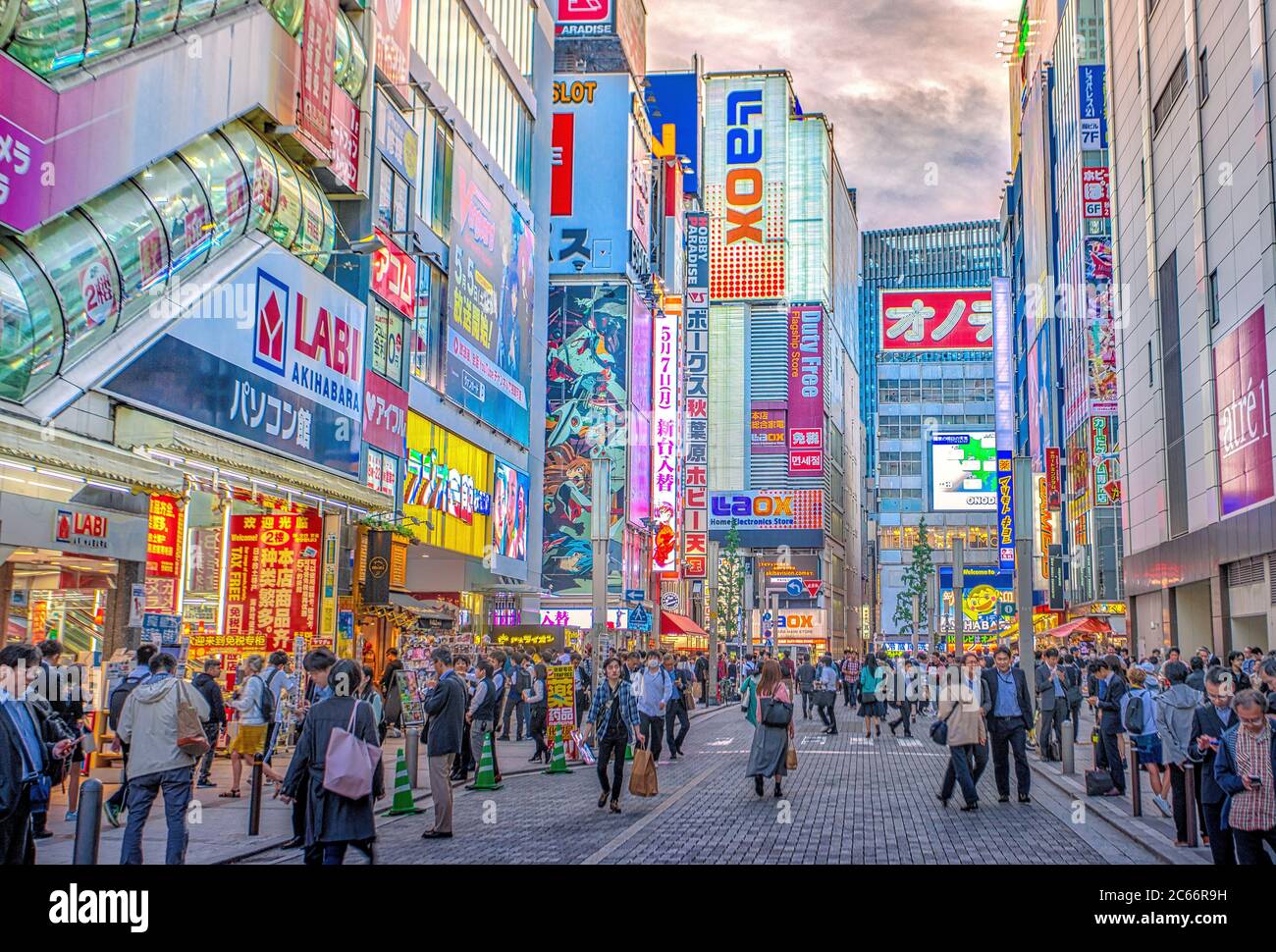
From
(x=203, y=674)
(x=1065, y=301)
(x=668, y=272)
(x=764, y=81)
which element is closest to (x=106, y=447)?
(x=203, y=674)

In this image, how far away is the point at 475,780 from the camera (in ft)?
59.8

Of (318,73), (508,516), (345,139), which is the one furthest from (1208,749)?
(508,516)

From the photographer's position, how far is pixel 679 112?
92625 mm

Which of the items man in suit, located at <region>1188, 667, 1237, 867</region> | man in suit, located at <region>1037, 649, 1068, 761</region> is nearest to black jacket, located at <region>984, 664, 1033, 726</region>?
man in suit, located at <region>1188, 667, 1237, 867</region>

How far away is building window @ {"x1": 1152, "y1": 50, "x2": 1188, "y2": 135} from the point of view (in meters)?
35.1

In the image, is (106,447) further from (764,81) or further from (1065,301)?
(764,81)

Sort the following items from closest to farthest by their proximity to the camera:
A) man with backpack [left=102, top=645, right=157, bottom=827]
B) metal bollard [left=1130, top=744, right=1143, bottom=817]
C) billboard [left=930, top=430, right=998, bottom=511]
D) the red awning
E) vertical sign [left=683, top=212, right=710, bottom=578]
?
man with backpack [left=102, top=645, right=157, bottom=827], metal bollard [left=1130, top=744, right=1143, bottom=817], the red awning, vertical sign [left=683, top=212, right=710, bottom=578], billboard [left=930, top=430, right=998, bottom=511]

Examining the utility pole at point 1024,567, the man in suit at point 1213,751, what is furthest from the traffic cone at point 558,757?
the man in suit at point 1213,751

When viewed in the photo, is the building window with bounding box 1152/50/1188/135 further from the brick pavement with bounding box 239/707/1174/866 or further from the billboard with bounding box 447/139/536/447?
the brick pavement with bounding box 239/707/1174/866

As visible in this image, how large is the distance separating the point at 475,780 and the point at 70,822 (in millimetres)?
6051

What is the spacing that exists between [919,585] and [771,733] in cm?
9565

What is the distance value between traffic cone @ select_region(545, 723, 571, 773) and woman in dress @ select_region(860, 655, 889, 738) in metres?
9.18

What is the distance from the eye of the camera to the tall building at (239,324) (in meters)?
17.1

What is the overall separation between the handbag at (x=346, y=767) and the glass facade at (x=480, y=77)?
103 ft
